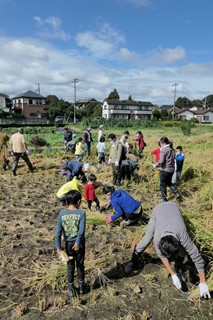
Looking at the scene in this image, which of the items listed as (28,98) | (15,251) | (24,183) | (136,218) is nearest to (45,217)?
(15,251)

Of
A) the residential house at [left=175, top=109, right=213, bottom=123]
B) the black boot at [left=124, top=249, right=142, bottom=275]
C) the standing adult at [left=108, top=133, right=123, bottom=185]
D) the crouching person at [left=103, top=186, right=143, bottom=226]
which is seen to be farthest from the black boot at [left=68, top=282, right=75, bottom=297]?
the residential house at [left=175, top=109, right=213, bottom=123]

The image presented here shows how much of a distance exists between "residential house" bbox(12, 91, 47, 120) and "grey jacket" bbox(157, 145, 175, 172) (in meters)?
48.2

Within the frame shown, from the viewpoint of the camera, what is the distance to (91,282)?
10.5 feet

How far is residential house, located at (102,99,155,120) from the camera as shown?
2591 inches

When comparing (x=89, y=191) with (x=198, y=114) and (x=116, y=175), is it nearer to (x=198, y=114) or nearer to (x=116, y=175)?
(x=116, y=175)

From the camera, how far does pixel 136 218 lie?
4594mm

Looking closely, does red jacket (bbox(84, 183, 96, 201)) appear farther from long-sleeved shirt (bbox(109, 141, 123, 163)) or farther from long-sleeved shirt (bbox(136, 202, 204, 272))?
long-sleeved shirt (bbox(136, 202, 204, 272))

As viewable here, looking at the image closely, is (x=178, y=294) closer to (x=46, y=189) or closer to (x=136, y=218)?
(x=136, y=218)

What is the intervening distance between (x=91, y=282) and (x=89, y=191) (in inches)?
83.8

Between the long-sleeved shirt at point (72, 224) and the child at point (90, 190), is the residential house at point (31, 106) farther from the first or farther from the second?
the long-sleeved shirt at point (72, 224)

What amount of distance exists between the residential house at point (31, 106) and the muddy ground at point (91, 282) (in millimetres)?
49100

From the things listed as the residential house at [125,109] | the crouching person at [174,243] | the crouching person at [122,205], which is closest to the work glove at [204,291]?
the crouching person at [174,243]

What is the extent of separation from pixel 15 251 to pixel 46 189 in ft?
10.8

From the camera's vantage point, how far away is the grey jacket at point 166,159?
563 cm
